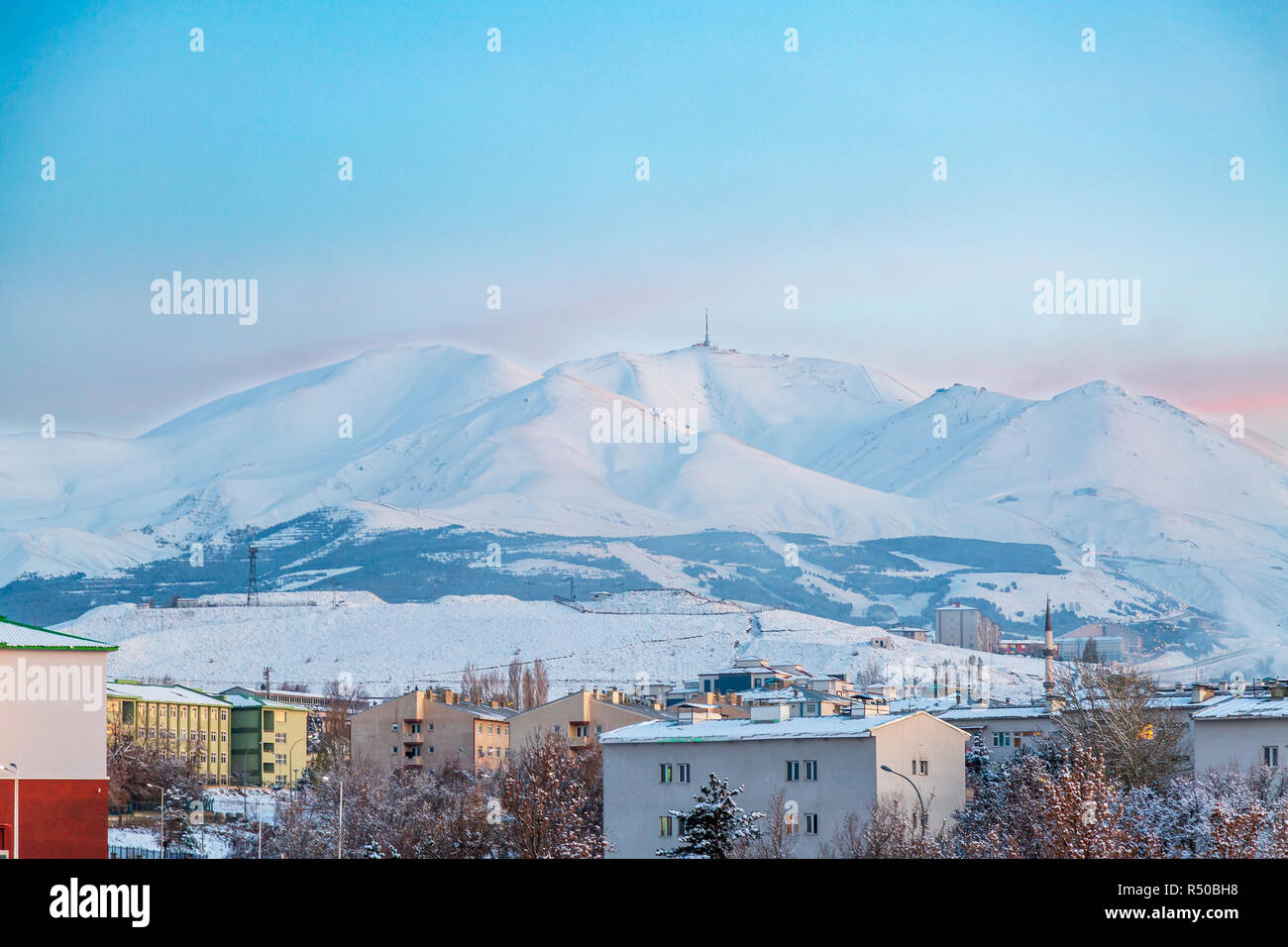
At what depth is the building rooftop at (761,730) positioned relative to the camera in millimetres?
39812

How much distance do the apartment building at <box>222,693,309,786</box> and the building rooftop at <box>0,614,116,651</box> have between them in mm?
46736

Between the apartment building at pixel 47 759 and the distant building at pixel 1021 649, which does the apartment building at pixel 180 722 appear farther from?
the distant building at pixel 1021 649

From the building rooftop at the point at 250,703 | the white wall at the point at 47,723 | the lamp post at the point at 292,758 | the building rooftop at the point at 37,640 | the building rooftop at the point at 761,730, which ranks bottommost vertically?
the lamp post at the point at 292,758

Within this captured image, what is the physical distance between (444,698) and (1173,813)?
2009 inches

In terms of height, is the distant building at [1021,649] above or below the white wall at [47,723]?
below

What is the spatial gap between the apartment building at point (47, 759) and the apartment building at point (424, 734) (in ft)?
151

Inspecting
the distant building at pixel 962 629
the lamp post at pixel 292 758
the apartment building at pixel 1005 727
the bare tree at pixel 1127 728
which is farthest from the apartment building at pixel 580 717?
the distant building at pixel 962 629

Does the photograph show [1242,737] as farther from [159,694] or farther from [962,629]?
[962,629]

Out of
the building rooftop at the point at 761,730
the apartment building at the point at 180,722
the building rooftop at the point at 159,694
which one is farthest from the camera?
the building rooftop at the point at 159,694

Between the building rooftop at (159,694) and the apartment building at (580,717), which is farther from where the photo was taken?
the building rooftop at (159,694)

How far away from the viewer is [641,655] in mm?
156500

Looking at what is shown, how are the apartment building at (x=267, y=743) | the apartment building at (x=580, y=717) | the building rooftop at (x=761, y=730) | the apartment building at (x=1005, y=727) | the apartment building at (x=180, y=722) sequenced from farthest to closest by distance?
the apartment building at (x=267, y=743)
the apartment building at (x=580, y=717)
the apartment building at (x=180, y=722)
the apartment building at (x=1005, y=727)
the building rooftop at (x=761, y=730)
